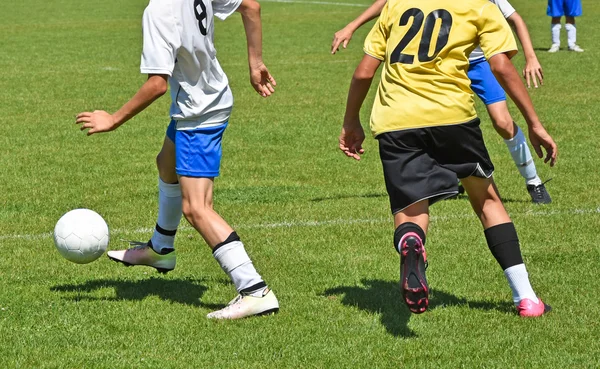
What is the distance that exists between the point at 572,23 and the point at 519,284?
1704cm

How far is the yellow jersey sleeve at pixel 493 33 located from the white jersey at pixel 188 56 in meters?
1.42

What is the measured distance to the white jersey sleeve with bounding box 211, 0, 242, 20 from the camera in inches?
234

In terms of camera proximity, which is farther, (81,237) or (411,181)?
(81,237)

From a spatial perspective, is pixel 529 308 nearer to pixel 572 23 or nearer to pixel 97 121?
pixel 97 121

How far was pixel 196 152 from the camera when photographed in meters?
5.79

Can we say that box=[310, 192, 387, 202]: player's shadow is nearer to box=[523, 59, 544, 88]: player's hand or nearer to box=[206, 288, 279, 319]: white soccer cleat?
box=[523, 59, 544, 88]: player's hand

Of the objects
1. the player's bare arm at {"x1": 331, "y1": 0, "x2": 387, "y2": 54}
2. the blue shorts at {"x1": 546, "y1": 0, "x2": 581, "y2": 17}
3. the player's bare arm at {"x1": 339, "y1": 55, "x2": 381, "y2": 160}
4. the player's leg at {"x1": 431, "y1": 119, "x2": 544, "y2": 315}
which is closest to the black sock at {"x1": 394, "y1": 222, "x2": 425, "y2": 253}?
the player's leg at {"x1": 431, "y1": 119, "x2": 544, "y2": 315}

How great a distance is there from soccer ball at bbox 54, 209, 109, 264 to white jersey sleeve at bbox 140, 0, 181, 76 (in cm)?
125

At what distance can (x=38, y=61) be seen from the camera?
68.2 feet

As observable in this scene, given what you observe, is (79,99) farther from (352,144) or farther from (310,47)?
(352,144)

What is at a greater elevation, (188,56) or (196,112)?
(188,56)

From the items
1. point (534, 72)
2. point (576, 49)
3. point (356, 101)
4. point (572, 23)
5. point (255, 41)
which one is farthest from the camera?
point (572, 23)

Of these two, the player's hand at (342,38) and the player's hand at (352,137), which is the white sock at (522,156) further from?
the player's hand at (352,137)

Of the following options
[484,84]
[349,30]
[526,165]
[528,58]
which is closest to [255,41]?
[349,30]
